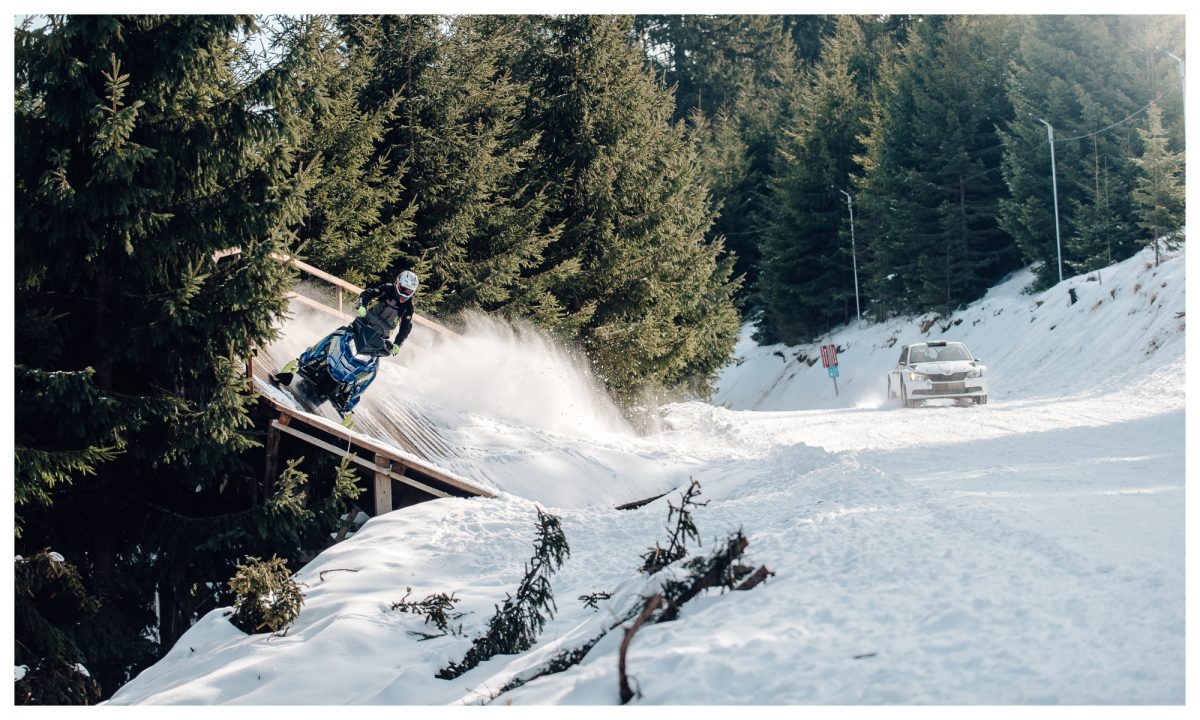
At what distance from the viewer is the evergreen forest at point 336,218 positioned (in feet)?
35.9

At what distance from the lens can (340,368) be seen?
14.3 metres

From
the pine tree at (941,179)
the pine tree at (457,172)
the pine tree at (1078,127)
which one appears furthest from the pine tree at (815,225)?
the pine tree at (457,172)

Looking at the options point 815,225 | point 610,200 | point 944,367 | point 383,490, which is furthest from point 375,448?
point 815,225

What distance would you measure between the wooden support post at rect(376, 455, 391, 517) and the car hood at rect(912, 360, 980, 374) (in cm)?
1384

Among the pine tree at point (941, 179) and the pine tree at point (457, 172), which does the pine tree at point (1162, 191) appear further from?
the pine tree at point (457, 172)

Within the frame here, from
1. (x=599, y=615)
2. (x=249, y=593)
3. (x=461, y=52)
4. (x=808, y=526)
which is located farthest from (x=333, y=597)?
(x=461, y=52)

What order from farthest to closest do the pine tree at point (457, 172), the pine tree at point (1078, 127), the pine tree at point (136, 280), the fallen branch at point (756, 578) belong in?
the pine tree at point (1078, 127) → the pine tree at point (457, 172) → the pine tree at point (136, 280) → the fallen branch at point (756, 578)

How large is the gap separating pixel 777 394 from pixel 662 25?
3233 centimetres

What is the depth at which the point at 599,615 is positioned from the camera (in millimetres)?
7363

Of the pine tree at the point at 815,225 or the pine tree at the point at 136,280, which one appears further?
the pine tree at the point at 815,225

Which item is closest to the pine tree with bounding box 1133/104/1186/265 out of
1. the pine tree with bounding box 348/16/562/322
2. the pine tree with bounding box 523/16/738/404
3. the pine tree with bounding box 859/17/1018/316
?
the pine tree with bounding box 859/17/1018/316

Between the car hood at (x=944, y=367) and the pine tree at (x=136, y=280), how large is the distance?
1567 centimetres

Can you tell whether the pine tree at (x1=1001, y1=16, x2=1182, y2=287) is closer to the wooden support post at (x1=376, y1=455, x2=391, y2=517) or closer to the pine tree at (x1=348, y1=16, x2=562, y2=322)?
the pine tree at (x1=348, y1=16, x2=562, y2=322)

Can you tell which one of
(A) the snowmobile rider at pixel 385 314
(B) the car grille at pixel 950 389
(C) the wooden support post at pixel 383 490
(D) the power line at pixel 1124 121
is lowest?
(B) the car grille at pixel 950 389
